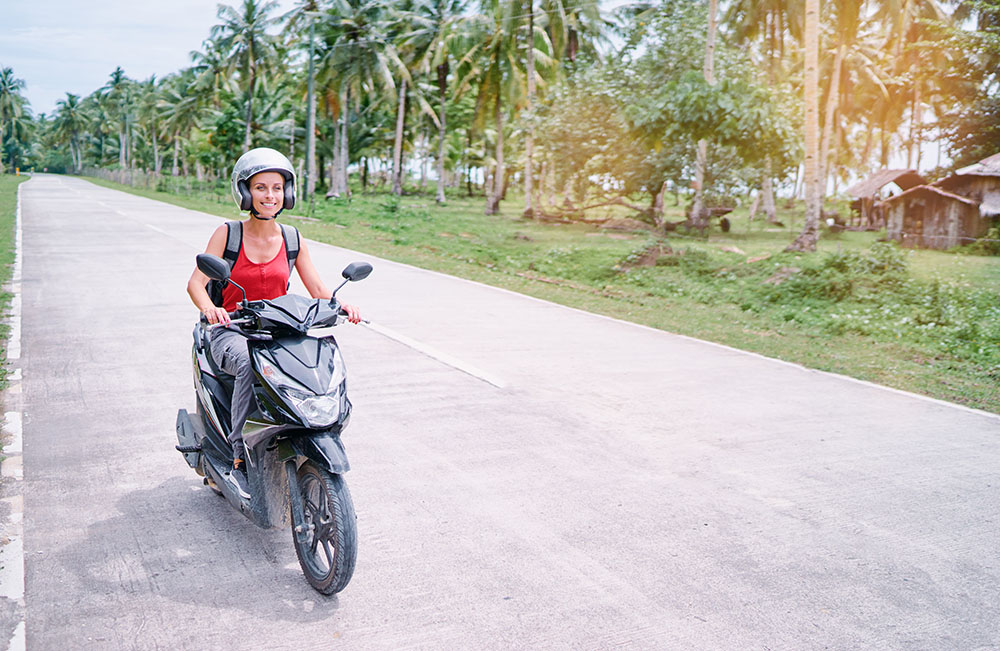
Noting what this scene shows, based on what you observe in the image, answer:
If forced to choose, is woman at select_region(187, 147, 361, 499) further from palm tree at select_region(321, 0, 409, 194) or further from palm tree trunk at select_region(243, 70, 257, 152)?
palm tree trunk at select_region(243, 70, 257, 152)

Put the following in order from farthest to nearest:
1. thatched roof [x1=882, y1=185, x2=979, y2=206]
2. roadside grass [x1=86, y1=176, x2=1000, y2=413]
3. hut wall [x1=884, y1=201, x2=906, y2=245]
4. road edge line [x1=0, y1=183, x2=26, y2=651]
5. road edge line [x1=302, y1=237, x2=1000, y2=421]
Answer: hut wall [x1=884, y1=201, x2=906, y2=245], thatched roof [x1=882, y1=185, x2=979, y2=206], roadside grass [x1=86, y1=176, x2=1000, y2=413], road edge line [x1=302, y1=237, x2=1000, y2=421], road edge line [x1=0, y1=183, x2=26, y2=651]

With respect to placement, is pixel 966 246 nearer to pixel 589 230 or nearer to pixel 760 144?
pixel 760 144

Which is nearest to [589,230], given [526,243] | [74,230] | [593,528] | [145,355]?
[526,243]

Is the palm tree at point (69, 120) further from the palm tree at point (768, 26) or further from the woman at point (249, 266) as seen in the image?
the woman at point (249, 266)

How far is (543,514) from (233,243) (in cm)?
207

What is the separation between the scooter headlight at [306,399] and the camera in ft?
11.1

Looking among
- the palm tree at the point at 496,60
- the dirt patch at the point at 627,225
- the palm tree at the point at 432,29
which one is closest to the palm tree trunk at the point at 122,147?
the palm tree at the point at 432,29

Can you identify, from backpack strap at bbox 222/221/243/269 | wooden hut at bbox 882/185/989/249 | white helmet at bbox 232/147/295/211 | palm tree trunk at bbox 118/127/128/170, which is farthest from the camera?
palm tree trunk at bbox 118/127/128/170

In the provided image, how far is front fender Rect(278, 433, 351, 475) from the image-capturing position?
3.38 meters

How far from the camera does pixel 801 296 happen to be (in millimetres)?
13766

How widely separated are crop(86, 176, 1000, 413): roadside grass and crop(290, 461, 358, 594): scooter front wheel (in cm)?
625

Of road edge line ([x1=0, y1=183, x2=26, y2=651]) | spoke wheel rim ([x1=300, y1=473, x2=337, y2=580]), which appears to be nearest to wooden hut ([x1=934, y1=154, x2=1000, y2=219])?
road edge line ([x1=0, y1=183, x2=26, y2=651])

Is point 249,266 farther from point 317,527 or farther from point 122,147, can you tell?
point 122,147

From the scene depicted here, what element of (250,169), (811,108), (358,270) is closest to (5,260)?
(250,169)
